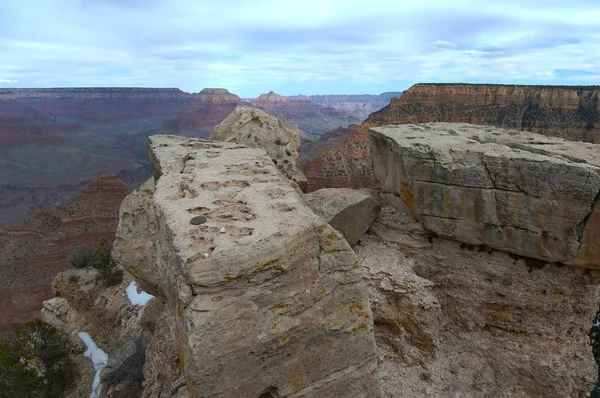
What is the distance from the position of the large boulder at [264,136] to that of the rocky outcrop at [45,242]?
2200cm

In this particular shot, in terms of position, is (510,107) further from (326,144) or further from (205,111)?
(205,111)

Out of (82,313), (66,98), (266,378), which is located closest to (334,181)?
(82,313)

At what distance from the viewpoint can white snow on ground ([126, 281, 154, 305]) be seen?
45.3ft

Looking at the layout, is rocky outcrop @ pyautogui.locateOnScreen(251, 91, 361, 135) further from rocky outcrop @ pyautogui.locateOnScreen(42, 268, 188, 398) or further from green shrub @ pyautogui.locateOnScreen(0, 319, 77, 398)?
green shrub @ pyautogui.locateOnScreen(0, 319, 77, 398)

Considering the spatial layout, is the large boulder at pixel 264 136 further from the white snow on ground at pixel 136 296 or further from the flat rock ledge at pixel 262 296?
the white snow on ground at pixel 136 296

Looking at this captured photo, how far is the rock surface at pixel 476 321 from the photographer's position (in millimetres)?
7934

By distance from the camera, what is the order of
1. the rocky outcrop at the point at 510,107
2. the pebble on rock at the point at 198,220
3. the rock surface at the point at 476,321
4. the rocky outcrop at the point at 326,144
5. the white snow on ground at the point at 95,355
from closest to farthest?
1. the pebble on rock at the point at 198,220
2. the rock surface at the point at 476,321
3. the white snow on ground at the point at 95,355
4. the rocky outcrop at the point at 510,107
5. the rocky outcrop at the point at 326,144

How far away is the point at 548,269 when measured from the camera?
783cm

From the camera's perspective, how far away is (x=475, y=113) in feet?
123

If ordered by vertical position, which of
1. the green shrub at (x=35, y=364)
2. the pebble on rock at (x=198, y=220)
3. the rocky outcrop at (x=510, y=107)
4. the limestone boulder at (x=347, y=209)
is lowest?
the green shrub at (x=35, y=364)

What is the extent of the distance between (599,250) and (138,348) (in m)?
11.5

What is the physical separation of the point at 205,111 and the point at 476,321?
117 metres

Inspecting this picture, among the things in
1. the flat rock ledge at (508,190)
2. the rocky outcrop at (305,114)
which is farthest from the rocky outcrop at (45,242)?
the rocky outcrop at (305,114)

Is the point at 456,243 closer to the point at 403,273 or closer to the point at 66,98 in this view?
the point at 403,273
